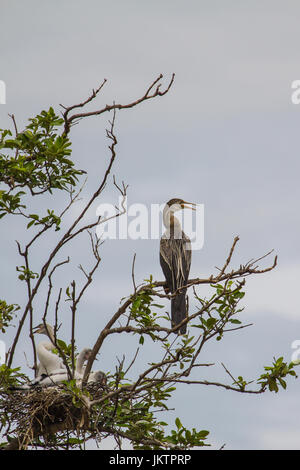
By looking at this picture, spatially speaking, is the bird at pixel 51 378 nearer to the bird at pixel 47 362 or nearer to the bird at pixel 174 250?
the bird at pixel 47 362

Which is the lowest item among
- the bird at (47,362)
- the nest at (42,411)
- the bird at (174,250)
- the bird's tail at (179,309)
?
the nest at (42,411)

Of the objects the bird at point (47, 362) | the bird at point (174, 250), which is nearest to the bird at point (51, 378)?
the bird at point (47, 362)

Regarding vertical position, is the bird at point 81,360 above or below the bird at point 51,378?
above

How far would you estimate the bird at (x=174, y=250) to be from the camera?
11820 mm

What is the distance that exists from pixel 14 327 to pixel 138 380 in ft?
6.62

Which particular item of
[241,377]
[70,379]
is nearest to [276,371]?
[241,377]

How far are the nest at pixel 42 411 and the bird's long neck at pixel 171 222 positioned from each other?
323 cm

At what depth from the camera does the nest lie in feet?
31.0

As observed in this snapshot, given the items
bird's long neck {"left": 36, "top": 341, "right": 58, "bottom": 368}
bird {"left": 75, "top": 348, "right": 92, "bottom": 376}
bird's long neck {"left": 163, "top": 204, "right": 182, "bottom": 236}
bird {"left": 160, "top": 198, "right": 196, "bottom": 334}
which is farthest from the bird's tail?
bird's long neck {"left": 36, "top": 341, "right": 58, "bottom": 368}

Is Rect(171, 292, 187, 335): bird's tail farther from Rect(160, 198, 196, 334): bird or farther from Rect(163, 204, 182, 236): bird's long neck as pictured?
Rect(163, 204, 182, 236): bird's long neck

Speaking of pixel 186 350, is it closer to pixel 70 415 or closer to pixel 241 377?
pixel 241 377

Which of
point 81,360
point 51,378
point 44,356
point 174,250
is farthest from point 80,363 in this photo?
point 174,250

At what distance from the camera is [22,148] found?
9.87m

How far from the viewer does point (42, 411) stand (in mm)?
9547
